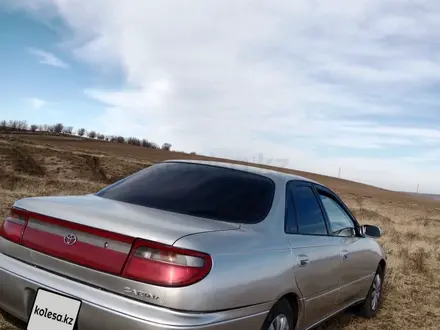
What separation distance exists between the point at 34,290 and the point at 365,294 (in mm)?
3778

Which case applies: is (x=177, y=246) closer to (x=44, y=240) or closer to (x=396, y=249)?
(x=44, y=240)

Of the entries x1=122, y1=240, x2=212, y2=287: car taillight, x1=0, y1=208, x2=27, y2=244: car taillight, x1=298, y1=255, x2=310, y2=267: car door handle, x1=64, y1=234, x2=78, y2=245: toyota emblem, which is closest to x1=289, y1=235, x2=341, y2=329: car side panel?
x1=298, y1=255, x2=310, y2=267: car door handle

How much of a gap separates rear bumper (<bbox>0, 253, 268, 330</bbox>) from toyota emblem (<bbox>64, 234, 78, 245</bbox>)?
20 centimetres

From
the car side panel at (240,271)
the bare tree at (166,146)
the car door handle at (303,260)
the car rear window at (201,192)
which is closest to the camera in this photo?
the car side panel at (240,271)

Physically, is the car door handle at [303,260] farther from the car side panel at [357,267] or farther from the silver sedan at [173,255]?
the car side panel at [357,267]

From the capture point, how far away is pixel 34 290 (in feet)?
9.30

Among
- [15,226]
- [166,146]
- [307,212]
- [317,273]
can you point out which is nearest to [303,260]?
[317,273]

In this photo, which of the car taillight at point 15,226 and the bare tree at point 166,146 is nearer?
the car taillight at point 15,226

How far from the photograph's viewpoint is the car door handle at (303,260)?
3584 mm

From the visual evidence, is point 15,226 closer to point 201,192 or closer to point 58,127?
point 201,192

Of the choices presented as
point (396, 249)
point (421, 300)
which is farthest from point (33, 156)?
point (421, 300)

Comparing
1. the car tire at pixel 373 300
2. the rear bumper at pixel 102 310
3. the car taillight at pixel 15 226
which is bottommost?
the car tire at pixel 373 300

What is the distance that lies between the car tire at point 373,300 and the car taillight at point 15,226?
12.8ft

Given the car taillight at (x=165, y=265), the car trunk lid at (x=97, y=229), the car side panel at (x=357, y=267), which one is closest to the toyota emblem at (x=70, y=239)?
the car trunk lid at (x=97, y=229)
